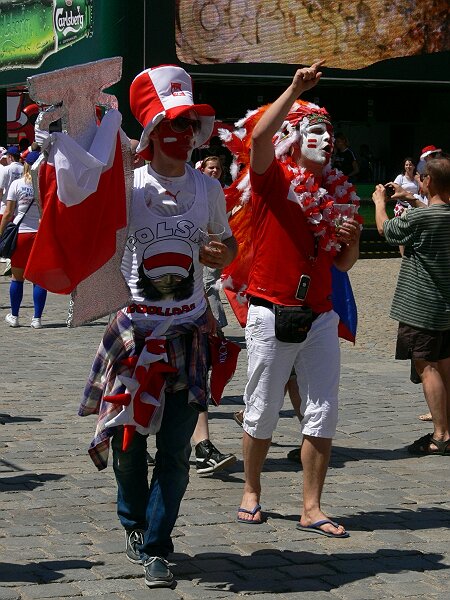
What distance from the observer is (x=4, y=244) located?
1314 cm

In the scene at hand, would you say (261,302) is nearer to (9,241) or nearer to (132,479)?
(132,479)

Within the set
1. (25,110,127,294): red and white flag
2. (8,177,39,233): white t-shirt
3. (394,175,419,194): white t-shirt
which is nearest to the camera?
(25,110,127,294): red and white flag

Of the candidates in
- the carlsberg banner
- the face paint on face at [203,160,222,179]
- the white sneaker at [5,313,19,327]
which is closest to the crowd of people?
the face paint on face at [203,160,222,179]

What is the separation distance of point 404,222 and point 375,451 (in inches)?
57.0

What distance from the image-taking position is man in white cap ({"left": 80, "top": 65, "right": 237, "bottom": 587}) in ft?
16.9

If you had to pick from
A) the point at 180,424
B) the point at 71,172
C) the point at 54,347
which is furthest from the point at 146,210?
the point at 54,347

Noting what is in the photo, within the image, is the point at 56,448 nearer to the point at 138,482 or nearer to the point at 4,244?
the point at 138,482

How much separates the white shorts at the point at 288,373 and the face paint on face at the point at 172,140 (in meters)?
1.10

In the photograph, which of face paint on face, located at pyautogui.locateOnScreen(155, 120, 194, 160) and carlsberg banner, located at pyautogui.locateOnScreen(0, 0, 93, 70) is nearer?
face paint on face, located at pyautogui.locateOnScreen(155, 120, 194, 160)

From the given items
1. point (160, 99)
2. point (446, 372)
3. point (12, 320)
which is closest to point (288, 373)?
point (160, 99)

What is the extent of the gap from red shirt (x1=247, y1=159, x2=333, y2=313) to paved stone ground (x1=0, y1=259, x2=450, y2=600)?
114cm

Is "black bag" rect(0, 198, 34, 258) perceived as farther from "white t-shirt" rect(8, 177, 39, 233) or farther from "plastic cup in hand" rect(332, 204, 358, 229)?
"plastic cup in hand" rect(332, 204, 358, 229)

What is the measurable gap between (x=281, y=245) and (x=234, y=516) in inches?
54.2

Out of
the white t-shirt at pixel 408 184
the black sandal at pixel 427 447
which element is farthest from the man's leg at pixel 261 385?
the white t-shirt at pixel 408 184
